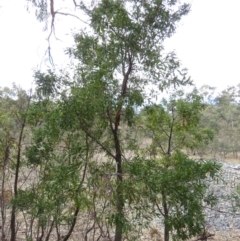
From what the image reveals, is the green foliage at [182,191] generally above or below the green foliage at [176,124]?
below

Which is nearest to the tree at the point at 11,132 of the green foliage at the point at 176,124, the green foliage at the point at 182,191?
the green foliage at the point at 176,124

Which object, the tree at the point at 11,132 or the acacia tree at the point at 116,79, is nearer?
the acacia tree at the point at 116,79

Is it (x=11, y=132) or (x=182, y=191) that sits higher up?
(x=11, y=132)

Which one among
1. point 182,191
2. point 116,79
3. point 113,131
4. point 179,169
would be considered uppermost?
point 116,79

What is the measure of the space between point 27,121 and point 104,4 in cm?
→ 147

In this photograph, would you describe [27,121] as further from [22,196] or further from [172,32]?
[172,32]

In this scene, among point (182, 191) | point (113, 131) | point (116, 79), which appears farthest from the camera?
point (113, 131)

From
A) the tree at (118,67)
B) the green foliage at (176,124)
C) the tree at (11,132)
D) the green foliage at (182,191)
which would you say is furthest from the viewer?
the tree at (11,132)

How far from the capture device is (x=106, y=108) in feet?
7.98

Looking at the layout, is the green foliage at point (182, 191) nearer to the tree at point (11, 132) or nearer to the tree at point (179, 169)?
the tree at point (179, 169)

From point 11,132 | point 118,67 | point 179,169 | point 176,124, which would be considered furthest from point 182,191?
point 11,132

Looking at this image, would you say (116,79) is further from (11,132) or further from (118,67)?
(11,132)

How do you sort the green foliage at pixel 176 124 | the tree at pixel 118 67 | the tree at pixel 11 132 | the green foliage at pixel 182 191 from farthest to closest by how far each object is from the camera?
the tree at pixel 11 132 < the green foliage at pixel 176 124 < the tree at pixel 118 67 < the green foliage at pixel 182 191

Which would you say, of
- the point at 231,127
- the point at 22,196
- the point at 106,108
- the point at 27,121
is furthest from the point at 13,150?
the point at 231,127
